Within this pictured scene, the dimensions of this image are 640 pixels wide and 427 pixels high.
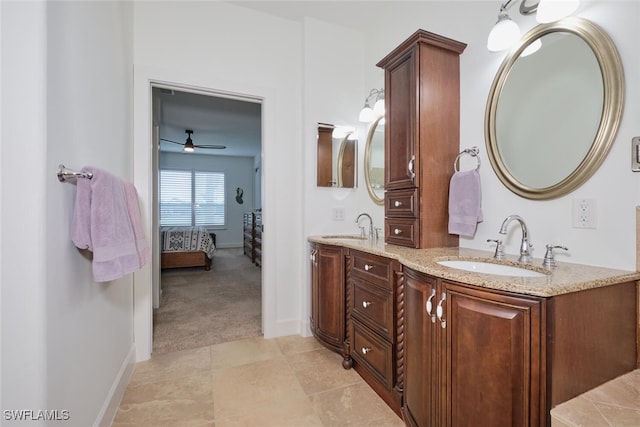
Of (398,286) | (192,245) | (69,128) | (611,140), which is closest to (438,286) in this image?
(398,286)

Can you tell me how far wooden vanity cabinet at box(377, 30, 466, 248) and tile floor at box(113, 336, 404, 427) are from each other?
1001 mm

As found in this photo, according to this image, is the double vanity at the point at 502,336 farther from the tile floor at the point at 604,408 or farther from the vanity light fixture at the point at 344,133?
the vanity light fixture at the point at 344,133

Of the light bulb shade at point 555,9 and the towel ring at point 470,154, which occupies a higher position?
the light bulb shade at point 555,9

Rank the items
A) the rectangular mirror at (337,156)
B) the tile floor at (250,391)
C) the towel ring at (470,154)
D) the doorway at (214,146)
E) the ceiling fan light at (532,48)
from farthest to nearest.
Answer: the doorway at (214,146)
the rectangular mirror at (337,156)
the towel ring at (470,154)
the tile floor at (250,391)
the ceiling fan light at (532,48)

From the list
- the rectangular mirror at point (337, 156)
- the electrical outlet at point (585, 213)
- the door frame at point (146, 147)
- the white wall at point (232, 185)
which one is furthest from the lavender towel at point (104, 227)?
the white wall at point (232, 185)

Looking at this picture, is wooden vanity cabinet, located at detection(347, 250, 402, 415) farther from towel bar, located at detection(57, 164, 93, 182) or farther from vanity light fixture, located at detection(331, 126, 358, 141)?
towel bar, located at detection(57, 164, 93, 182)

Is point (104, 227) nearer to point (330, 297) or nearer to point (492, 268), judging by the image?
point (330, 297)

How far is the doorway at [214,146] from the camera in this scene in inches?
121

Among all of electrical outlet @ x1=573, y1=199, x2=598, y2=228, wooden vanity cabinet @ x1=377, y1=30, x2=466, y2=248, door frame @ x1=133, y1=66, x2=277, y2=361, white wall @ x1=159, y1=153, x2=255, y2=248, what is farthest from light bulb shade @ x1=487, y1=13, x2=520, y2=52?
white wall @ x1=159, y1=153, x2=255, y2=248

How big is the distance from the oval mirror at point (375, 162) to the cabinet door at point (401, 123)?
53 centimetres

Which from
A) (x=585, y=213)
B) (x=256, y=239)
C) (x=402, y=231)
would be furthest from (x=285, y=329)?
(x=256, y=239)

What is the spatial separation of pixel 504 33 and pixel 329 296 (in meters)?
1.88

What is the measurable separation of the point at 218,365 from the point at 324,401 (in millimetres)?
867

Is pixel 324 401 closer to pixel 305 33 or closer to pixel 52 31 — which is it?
pixel 52 31
